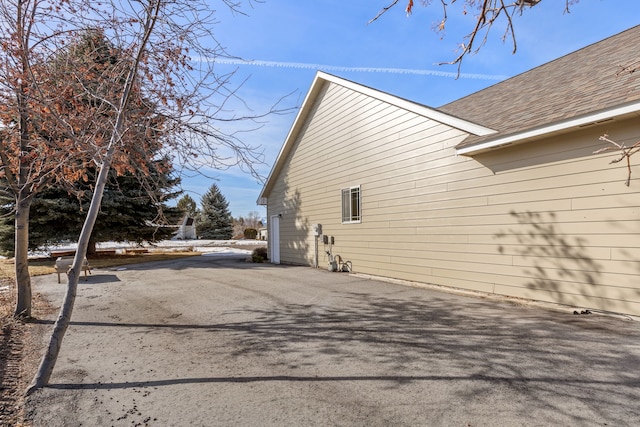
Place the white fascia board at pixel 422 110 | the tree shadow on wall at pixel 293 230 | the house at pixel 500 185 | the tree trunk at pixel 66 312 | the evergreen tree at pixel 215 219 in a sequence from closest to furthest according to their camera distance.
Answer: the tree trunk at pixel 66 312
the house at pixel 500 185
the white fascia board at pixel 422 110
the tree shadow on wall at pixel 293 230
the evergreen tree at pixel 215 219

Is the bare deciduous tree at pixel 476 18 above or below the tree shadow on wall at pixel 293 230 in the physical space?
above

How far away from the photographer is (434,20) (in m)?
3.29

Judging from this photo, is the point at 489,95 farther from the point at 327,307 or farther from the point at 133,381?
the point at 133,381

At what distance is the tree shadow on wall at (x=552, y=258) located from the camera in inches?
212

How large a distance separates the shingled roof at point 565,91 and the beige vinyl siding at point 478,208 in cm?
38

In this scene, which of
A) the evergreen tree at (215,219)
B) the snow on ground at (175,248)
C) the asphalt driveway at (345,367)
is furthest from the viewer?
the evergreen tree at (215,219)

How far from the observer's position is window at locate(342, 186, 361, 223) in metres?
10.6

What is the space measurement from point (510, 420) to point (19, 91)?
6296 millimetres

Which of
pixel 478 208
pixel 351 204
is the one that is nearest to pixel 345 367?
pixel 478 208

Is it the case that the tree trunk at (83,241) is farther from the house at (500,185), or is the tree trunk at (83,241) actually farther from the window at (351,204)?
the window at (351,204)

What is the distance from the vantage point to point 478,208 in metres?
6.97

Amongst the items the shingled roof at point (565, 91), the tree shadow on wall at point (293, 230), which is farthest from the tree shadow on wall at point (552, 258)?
the tree shadow on wall at point (293, 230)

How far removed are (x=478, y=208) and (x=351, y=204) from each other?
4475 millimetres

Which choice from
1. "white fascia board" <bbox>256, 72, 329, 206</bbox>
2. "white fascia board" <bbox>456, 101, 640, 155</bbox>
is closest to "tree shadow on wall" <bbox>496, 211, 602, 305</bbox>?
"white fascia board" <bbox>456, 101, 640, 155</bbox>
